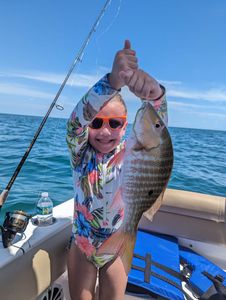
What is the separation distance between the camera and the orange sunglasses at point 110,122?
1.65m

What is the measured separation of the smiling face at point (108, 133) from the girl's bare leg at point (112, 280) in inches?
27.8

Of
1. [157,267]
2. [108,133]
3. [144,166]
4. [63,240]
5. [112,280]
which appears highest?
[108,133]

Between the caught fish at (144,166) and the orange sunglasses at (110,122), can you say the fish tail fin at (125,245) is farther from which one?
the orange sunglasses at (110,122)

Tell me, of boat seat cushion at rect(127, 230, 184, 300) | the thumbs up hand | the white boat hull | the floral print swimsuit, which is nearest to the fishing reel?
the white boat hull

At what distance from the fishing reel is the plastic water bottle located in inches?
11.1

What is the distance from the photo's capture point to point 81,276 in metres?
1.74

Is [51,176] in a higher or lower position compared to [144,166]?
lower

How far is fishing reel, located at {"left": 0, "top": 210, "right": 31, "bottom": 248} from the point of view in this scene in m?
1.84

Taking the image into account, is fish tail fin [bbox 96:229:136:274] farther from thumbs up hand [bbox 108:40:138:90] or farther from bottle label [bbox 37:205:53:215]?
bottle label [bbox 37:205:53:215]

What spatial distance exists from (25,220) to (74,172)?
0.52 meters

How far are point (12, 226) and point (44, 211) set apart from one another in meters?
0.45

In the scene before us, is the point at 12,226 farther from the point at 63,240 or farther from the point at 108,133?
the point at 108,133

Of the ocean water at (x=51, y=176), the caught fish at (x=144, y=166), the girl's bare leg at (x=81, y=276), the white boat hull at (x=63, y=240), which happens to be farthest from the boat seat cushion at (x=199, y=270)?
the ocean water at (x=51, y=176)

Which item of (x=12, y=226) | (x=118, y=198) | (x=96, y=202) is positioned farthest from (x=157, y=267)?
(x=118, y=198)
